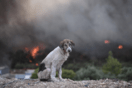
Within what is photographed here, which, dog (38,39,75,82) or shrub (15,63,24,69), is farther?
Result: shrub (15,63,24,69)

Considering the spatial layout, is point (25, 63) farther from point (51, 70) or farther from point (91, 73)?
point (51, 70)

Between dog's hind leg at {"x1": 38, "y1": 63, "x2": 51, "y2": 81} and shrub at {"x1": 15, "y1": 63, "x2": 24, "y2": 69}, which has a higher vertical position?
shrub at {"x1": 15, "y1": 63, "x2": 24, "y2": 69}

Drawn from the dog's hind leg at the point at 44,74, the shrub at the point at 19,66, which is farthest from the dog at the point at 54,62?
the shrub at the point at 19,66

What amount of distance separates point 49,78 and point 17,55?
1123cm

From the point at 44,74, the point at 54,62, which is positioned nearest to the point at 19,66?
the point at 44,74

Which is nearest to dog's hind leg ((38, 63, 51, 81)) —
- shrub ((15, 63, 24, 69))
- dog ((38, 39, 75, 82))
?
dog ((38, 39, 75, 82))

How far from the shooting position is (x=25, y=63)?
1369 centimetres

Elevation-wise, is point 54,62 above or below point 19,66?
below

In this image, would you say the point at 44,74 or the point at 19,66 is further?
the point at 19,66

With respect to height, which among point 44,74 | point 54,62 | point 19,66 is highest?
point 19,66

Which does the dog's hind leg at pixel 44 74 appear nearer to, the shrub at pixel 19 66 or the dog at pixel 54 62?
the dog at pixel 54 62

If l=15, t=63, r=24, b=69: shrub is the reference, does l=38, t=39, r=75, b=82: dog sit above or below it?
below

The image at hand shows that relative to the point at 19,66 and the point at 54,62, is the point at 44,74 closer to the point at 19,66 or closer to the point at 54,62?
the point at 54,62

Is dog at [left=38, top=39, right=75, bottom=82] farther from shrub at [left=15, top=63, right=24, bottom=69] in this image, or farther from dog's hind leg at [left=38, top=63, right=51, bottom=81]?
shrub at [left=15, top=63, right=24, bottom=69]
